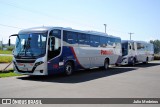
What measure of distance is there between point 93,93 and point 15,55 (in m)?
6.80

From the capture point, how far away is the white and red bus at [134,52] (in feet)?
93.8

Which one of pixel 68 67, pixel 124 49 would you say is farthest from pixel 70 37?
pixel 124 49

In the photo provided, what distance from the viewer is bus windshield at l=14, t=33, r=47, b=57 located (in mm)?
14164

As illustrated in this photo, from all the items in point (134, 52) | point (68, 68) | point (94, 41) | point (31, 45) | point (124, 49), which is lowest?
point (68, 68)

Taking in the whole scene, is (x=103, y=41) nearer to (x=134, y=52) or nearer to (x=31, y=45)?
(x=134, y=52)

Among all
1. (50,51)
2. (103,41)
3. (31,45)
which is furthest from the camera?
(103,41)

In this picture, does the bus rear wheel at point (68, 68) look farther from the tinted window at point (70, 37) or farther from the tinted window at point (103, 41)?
the tinted window at point (103, 41)

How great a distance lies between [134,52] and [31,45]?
1859 centimetres

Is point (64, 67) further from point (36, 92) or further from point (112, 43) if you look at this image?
point (112, 43)

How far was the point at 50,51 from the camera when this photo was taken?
1448 cm

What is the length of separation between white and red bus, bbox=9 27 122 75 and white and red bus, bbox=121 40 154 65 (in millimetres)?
10068

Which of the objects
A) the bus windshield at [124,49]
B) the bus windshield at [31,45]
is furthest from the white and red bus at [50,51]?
the bus windshield at [124,49]

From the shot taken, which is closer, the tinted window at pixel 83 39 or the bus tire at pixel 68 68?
the bus tire at pixel 68 68

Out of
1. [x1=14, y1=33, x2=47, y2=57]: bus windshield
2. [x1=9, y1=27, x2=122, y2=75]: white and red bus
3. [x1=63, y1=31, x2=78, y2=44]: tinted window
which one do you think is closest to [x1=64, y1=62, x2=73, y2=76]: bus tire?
[x1=9, y1=27, x2=122, y2=75]: white and red bus
